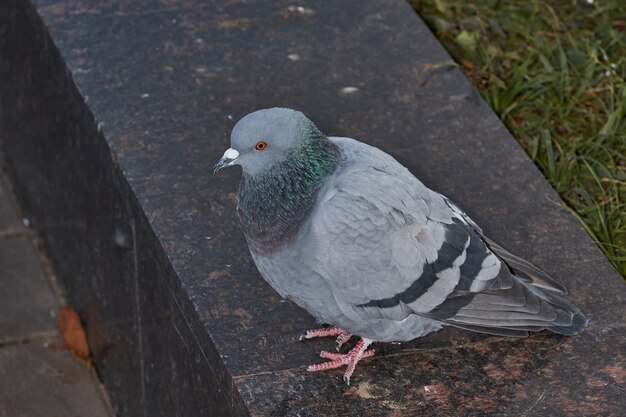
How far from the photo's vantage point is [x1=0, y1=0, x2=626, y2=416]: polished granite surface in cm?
360

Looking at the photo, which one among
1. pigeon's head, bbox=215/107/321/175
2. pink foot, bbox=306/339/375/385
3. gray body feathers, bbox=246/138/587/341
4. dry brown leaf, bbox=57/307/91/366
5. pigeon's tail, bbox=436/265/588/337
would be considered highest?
pigeon's head, bbox=215/107/321/175

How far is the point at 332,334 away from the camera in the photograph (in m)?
3.78

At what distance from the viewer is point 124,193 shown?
4.43 metres

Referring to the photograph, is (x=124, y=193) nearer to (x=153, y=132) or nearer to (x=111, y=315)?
(x=153, y=132)

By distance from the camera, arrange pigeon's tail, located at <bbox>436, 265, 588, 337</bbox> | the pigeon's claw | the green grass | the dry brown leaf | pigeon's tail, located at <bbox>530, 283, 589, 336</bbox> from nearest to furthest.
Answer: pigeon's tail, located at <bbox>436, 265, 588, 337</bbox> < pigeon's tail, located at <bbox>530, 283, 589, 336</bbox> < the pigeon's claw < the green grass < the dry brown leaf

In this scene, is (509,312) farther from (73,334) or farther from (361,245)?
(73,334)

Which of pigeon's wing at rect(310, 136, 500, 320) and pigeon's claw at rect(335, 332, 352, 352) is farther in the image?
pigeon's claw at rect(335, 332, 352, 352)

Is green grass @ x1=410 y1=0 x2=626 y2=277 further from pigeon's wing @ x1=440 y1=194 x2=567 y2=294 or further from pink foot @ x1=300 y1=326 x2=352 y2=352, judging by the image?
pink foot @ x1=300 y1=326 x2=352 y2=352

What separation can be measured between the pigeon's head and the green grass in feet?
4.81

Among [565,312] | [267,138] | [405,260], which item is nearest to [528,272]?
[565,312]

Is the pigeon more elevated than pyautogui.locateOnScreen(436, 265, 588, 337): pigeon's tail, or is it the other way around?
the pigeon

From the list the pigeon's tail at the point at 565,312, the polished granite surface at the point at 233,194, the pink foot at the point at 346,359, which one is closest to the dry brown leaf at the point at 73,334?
the polished granite surface at the point at 233,194

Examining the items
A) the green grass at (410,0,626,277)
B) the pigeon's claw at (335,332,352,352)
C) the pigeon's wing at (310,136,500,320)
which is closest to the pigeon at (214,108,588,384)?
the pigeon's wing at (310,136,500,320)

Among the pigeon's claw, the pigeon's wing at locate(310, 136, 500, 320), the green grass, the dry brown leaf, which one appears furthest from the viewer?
the dry brown leaf
